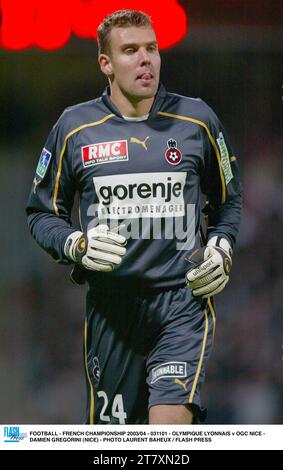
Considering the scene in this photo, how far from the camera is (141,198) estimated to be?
12.0 feet

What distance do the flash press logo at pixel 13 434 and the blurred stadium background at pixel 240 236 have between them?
56mm

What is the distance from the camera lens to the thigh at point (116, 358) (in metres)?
3.56

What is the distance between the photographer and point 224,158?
3.71 meters

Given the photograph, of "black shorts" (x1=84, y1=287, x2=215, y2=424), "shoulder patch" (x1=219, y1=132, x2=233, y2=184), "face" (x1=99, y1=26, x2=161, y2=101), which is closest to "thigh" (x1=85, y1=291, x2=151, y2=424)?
"black shorts" (x1=84, y1=287, x2=215, y2=424)

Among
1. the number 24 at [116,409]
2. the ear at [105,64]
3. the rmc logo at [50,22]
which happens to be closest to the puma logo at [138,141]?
the ear at [105,64]

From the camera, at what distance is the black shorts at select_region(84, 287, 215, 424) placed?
340 centimetres

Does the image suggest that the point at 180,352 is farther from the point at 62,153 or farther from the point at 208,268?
the point at 62,153

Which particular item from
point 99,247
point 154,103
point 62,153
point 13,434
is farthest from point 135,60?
point 13,434

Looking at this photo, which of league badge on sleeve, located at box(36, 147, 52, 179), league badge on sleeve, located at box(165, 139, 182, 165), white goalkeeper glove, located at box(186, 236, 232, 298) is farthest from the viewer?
league badge on sleeve, located at box(36, 147, 52, 179)

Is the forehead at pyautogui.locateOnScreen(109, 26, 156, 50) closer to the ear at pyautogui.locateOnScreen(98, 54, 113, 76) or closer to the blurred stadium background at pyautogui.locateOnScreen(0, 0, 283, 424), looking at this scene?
the ear at pyautogui.locateOnScreen(98, 54, 113, 76)

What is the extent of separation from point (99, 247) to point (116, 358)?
528 mm

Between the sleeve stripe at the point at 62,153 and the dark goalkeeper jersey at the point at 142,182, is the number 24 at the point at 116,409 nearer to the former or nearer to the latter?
the dark goalkeeper jersey at the point at 142,182

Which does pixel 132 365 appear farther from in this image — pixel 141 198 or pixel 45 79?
pixel 45 79

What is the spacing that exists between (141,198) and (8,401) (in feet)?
4.37
